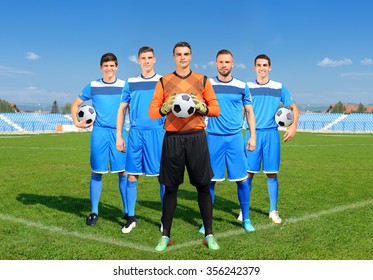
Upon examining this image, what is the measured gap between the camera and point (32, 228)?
522 centimetres

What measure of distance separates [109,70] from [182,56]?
5.47 ft

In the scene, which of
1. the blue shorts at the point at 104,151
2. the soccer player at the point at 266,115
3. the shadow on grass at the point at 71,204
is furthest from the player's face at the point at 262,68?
the shadow on grass at the point at 71,204

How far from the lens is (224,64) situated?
490cm

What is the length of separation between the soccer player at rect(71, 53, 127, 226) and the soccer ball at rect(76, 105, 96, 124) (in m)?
0.05

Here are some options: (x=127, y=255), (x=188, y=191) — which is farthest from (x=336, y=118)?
(x=127, y=255)

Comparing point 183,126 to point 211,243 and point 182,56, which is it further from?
point 211,243

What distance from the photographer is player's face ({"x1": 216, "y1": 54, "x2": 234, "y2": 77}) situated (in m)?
4.89

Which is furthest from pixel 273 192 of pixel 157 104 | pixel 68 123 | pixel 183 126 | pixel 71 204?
pixel 68 123

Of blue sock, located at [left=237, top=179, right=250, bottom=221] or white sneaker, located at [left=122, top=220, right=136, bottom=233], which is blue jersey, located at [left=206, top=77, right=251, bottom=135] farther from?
white sneaker, located at [left=122, top=220, right=136, bottom=233]

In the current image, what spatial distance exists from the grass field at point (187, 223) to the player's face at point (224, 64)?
2.01 meters

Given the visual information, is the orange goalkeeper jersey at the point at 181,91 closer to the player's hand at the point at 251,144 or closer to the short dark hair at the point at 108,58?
the player's hand at the point at 251,144

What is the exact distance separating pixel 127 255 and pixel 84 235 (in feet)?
3.30

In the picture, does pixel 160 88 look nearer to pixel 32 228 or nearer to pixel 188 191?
pixel 32 228

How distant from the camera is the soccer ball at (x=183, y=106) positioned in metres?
3.80
